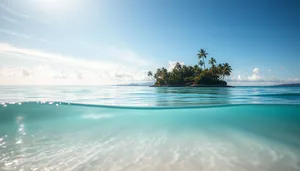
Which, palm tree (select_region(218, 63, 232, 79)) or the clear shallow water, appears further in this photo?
palm tree (select_region(218, 63, 232, 79))

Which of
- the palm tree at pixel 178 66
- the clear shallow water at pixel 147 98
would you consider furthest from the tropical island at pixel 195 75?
the clear shallow water at pixel 147 98

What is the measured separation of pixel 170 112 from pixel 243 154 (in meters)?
8.10

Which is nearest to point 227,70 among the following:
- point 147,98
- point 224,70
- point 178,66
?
point 224,70

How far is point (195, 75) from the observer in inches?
2837

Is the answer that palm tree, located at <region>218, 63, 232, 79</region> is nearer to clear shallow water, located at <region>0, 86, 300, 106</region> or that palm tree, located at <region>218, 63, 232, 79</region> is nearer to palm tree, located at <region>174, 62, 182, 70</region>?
palm tree, located at <region>174, 62, 182, 70</region>

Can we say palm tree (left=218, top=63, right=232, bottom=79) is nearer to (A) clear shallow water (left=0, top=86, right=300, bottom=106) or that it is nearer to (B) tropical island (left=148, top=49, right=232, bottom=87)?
(B) tropical island (left=148, top=49, right=232, bottom=87)

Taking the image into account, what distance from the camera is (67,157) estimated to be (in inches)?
163

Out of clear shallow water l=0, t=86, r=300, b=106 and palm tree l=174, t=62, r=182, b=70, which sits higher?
palm tree l=174, t=62, r=182, b=70

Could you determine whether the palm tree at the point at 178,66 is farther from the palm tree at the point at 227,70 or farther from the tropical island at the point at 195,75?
the palm tree at the point at 227,70

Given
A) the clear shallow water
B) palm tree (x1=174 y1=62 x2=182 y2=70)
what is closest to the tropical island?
palm tree (x1=174 y1=62 x2=182 y2=70)

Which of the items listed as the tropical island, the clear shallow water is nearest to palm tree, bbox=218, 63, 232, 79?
the tropical island

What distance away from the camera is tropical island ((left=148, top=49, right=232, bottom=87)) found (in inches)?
2552

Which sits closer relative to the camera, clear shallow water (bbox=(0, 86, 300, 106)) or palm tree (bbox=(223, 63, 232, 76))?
clear shallow water (bbox=(0, 86, 300, 106))

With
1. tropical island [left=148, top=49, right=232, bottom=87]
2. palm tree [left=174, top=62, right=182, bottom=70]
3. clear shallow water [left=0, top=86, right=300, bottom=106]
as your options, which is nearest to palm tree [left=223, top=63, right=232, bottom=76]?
tropical island [left=148, top=49, right=232, bottom=87]
